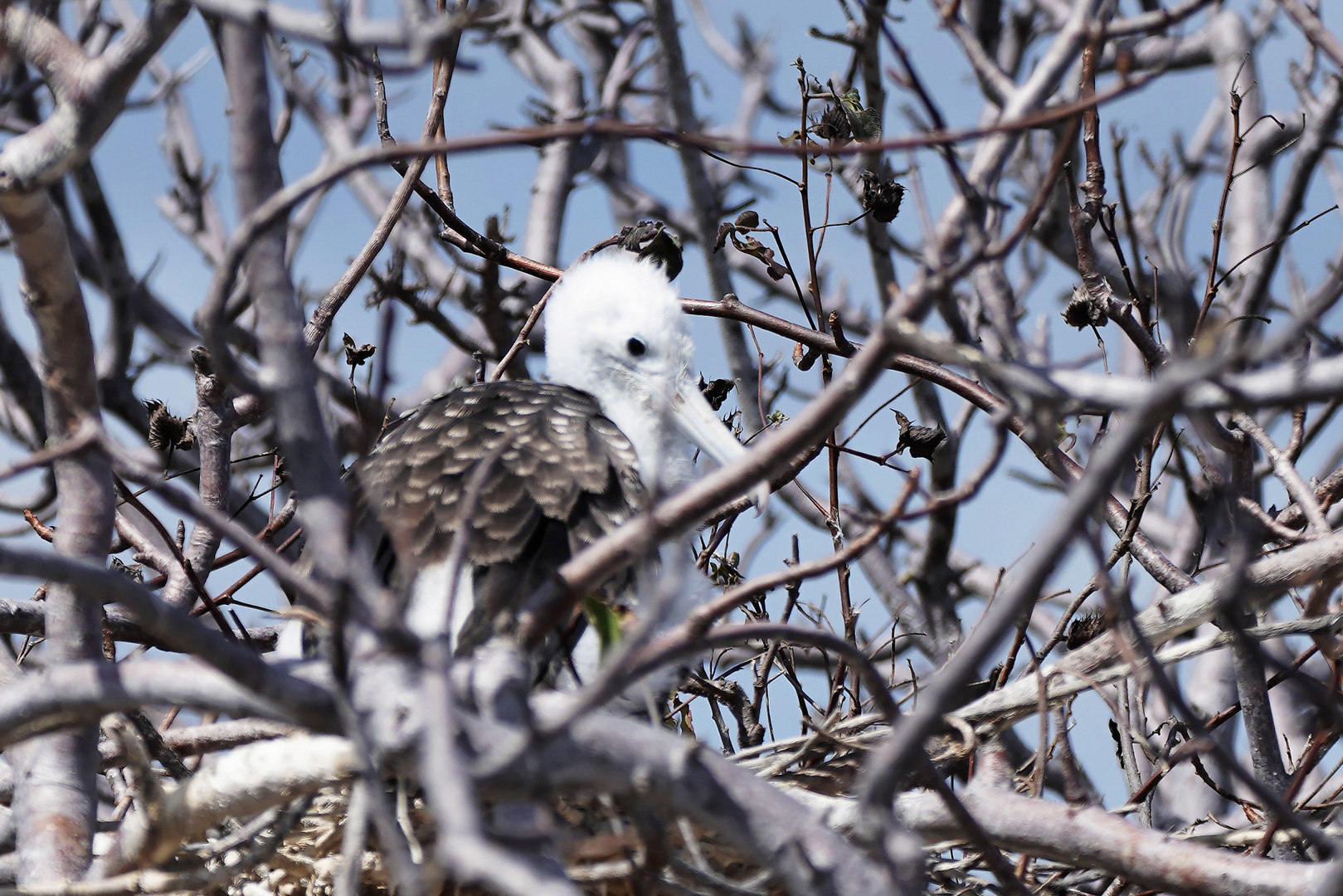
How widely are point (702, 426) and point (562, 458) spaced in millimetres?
660

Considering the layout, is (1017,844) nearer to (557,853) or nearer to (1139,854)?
(1139,854)

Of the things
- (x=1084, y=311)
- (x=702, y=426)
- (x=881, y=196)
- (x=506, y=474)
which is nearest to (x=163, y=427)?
(x=506, y=474)

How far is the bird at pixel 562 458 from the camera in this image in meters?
2.74

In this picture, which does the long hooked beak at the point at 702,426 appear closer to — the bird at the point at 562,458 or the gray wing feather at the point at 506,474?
the bird at the point at 562,458

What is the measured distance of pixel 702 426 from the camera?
3.59m

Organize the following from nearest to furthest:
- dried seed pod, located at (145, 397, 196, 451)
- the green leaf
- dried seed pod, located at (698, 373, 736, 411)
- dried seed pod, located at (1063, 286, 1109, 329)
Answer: the green leaf, dried seed pod, located at (1063, 286, 1109, 329), dried seed pod, located at (145, 397, 196, 451), dried seed pod, located at (698, 373, 736, 411)

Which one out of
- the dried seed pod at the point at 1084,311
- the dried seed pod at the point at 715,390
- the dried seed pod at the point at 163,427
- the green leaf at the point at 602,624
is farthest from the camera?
the dried seed pod at the point at 715,390

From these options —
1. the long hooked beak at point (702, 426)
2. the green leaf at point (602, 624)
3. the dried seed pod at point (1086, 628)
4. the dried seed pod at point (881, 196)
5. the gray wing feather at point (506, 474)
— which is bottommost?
the green leaf at point (602, 624)

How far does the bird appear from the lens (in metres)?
2.74

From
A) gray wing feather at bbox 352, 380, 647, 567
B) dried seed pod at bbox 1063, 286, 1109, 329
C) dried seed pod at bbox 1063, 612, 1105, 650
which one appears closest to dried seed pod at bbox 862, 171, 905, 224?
dried seed pod at bbox 1063, 286, 1109, 329

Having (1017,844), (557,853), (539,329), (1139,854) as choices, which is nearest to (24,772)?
(557,853)

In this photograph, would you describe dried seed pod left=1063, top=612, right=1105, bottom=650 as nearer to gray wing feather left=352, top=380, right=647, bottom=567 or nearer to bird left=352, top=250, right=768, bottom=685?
Result: bird left=352, top=250, right=768, bottom=685

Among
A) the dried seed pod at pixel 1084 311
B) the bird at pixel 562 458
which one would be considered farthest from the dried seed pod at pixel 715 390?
the dried seed pod at pixel 1084 311

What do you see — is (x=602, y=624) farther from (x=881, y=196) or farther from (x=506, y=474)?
(x=881, y=196)
